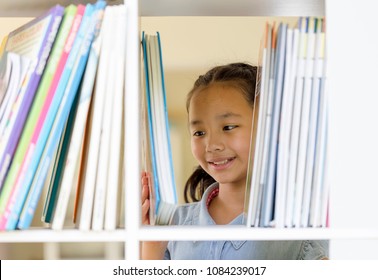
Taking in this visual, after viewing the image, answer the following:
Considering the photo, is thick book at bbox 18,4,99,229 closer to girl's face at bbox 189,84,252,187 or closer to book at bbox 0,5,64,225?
book at bbox 0,5,64,225

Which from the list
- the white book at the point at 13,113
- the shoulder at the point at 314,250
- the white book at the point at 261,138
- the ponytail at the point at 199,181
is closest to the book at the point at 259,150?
the white book at the point at 261,138

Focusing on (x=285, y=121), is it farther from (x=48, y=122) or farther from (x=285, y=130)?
(x=48, y=122)

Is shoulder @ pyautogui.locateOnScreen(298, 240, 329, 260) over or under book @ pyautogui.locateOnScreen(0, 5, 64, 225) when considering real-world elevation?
under

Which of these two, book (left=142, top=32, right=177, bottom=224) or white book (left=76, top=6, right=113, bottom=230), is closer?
white book (left=76, top=6, right=113, bottom=230)

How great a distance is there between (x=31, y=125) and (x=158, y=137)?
0.24 metres

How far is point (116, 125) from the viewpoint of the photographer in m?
0.92

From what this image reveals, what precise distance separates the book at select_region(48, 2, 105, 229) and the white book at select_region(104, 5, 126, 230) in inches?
1.3

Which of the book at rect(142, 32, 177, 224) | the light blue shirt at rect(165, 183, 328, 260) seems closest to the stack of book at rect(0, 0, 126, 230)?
the book at rect(142, 32, 177, 224)

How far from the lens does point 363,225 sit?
93 cm

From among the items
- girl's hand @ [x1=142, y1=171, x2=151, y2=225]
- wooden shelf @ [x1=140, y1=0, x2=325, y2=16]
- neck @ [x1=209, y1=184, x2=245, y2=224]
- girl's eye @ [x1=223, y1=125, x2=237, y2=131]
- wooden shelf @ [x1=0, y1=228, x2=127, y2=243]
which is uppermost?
wooden shelf @ [x1=140, y1=0, x2=325, y2=16]

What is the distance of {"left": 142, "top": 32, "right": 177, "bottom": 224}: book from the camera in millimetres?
1035

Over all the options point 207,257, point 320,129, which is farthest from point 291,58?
point 207,257

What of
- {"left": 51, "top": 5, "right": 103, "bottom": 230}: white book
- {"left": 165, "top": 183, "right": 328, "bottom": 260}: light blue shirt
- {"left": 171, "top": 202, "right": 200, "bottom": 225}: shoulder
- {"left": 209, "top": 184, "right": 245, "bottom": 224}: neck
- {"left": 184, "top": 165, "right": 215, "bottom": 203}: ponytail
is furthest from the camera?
{"left": 184, "top": 165, "right": 215, "bottom": 203}: ponytail

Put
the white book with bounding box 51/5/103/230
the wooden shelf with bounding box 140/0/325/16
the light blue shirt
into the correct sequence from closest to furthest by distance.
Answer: the white book with bounding box 51/5/103/230 → the wooden shelf with bounding box 140/0/325/16 → the light blue shirt
